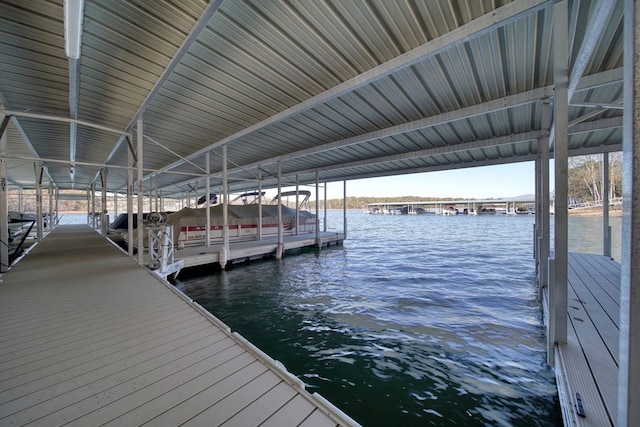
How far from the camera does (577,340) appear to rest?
2.97 metres

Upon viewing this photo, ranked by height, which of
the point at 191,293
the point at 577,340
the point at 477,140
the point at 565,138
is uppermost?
the point at 477,140

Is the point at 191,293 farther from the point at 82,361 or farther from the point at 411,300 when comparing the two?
the point at 411,300

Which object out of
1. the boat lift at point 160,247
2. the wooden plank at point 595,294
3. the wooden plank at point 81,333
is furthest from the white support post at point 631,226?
the boat lift at point 160,247

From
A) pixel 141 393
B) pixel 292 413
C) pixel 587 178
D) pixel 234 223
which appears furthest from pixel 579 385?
pixel 587 178

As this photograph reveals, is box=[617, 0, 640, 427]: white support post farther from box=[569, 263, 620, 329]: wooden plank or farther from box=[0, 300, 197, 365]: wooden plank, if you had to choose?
box=[0, 300, 197, 365]: wooden plank

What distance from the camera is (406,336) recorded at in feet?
14.6

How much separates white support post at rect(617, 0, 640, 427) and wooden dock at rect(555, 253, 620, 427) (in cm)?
102

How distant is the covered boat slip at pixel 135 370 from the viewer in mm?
1768

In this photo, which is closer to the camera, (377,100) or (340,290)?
(377,100)

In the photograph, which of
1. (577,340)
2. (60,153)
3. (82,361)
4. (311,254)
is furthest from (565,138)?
(60,153)

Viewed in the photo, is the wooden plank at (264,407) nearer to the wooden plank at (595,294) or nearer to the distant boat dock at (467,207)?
the wooden plank at (595,294)

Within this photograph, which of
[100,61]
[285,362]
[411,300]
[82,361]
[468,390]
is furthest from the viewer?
[411,300]

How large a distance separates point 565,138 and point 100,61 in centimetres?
684

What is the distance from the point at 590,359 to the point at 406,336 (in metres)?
2.31
